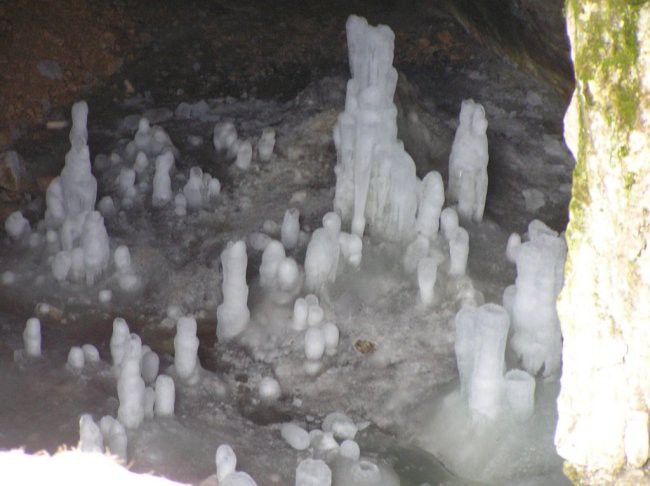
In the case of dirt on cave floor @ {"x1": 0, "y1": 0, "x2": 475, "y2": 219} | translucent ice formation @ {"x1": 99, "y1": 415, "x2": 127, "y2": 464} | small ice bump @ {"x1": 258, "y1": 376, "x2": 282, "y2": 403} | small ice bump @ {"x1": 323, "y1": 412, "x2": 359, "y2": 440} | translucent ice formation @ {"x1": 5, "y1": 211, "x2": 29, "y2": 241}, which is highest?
dirt on cave floor @ {"x1": 0, "y1": 0, "x2": 475, "y2": 219}

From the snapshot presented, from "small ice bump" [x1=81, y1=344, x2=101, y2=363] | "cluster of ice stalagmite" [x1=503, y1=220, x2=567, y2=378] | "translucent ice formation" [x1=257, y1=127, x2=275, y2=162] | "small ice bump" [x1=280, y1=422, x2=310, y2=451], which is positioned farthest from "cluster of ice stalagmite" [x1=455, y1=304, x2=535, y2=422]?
"translucent ice formation" [x1=257, y1=127, x2=275, y2=162]

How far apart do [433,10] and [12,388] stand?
301 inches

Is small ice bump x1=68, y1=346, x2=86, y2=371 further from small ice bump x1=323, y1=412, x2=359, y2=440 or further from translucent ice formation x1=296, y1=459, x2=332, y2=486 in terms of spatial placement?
translucent ice formation x1=296, y1=459, x2=332, y2=486

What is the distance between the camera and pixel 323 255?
7496 millimetres

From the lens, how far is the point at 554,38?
7574 mm

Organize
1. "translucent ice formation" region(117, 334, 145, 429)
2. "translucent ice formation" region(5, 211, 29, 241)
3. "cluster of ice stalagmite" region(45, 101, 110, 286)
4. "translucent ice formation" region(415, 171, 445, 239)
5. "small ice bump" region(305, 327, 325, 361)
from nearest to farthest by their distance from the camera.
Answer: "translucent ice formation" region(117, 334, 145, 429), "small ice bump" region(305, 327, 325, 361), "translucent ice formation" region(415, 171, 445, 239), "cluster of ice stalagmite" region(45, 101, 110, 286), "translucent ice formation" region(5, 211, 29, 241)

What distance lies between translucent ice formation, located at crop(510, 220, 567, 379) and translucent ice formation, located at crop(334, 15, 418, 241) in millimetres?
1349

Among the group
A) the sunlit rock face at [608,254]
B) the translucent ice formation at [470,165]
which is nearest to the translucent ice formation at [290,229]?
the translucent ice formation at [470,165]

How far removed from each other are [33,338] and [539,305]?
3.24m

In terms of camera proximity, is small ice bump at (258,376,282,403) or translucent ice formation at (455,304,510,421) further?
small ice bump at (258,376,282,403)

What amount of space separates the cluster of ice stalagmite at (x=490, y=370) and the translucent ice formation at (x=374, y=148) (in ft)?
5.46

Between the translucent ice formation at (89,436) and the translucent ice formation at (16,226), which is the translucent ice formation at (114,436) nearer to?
the translucent ice formation at (89,436)

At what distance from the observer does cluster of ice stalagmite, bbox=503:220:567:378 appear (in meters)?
6.52

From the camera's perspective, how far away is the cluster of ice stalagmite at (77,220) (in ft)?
25.8
